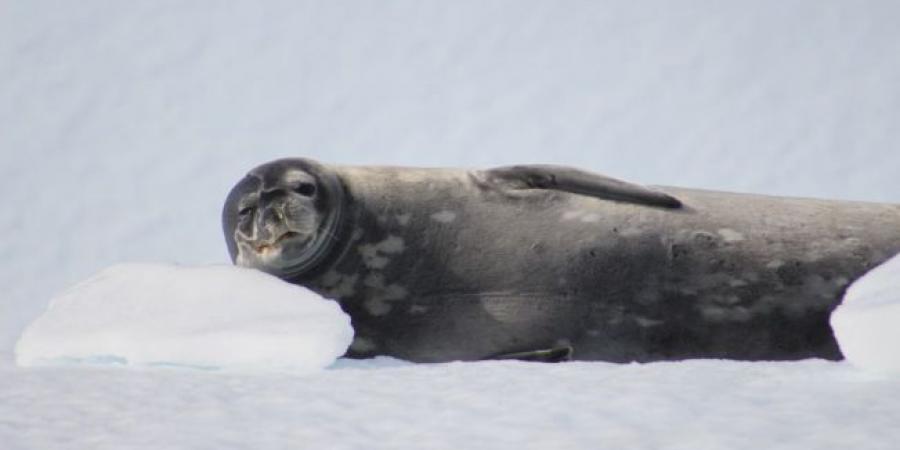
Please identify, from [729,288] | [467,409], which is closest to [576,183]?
[729,288]

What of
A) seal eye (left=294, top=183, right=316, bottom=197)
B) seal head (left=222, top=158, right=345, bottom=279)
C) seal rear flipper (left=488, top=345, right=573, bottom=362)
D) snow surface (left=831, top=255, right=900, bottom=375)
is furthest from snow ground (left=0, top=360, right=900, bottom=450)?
seal eye (left=294, top=183, right=316, bottom=197)

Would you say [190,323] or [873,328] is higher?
[873,328]

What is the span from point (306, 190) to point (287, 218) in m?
0.12

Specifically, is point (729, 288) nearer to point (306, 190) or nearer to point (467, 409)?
point (306, 190)

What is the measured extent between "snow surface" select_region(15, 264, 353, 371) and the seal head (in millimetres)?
186

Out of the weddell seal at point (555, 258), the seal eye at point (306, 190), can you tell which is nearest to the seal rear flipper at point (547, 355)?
the weddell seal at point (555, 258)

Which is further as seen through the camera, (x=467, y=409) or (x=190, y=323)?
(x=190, y=323)

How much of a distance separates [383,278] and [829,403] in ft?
6.38

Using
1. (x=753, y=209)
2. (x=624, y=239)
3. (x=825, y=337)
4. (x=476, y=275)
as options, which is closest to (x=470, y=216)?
(x=476, y=275)

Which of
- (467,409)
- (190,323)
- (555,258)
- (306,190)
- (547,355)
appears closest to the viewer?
(467,409)

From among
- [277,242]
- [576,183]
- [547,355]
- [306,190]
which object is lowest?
[547,355]

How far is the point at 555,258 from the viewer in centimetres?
391

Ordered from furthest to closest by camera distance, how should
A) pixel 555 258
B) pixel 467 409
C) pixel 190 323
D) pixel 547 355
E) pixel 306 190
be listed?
1. pixel 306 190
2. pixel 555 258
3. pixel 547 355
4. pixel 190 323
5. pixel 467 409

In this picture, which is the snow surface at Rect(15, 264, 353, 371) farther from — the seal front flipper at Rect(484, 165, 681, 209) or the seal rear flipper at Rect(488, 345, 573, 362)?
the seal front flipper at Rect(484, 165, 681, 209)
